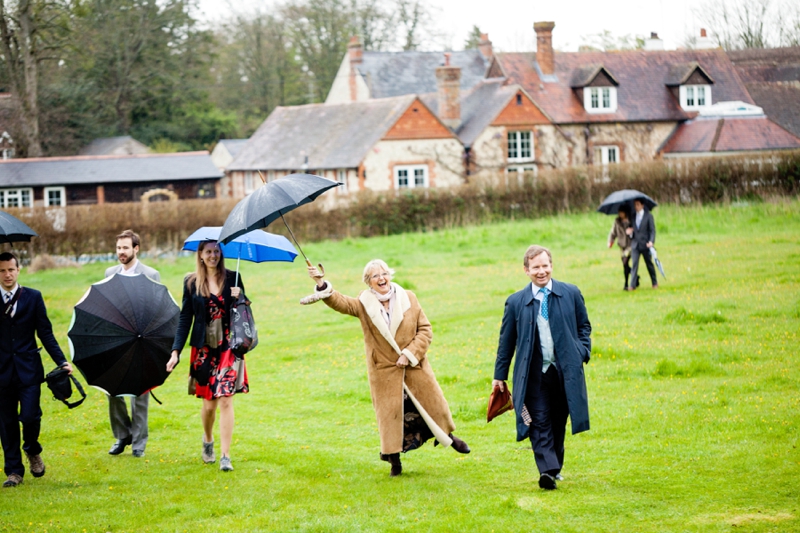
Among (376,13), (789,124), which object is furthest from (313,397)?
(376,13)

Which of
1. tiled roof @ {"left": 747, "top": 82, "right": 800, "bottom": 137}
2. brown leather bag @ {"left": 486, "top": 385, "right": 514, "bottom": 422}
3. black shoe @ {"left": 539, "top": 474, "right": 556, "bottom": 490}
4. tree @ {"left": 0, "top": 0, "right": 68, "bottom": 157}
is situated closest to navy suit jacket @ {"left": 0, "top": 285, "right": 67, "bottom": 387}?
brown leather bag @ {"left": 486, "top": 385, "right": 514, "bottom": 422}

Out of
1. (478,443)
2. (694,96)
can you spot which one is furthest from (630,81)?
(478,443)

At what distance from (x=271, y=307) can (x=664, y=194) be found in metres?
20.3

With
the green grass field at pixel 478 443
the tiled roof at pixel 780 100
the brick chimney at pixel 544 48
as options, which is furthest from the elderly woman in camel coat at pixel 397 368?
the tiled roof at pixel 780 100

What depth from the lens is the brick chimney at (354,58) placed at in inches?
2231

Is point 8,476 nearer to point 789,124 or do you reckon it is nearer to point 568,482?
point 568,482

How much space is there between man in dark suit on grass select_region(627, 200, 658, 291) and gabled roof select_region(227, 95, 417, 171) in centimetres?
2571

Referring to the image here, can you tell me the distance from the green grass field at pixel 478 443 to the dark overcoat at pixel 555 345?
27.4 inches

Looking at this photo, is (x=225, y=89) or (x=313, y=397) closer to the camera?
(x=313, y=397)

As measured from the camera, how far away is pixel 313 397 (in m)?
11.9

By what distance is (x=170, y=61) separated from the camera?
2344 inches

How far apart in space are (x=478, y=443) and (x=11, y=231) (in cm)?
469

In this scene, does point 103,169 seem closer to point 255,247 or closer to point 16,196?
point 16,196

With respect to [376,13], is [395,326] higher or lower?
lower
